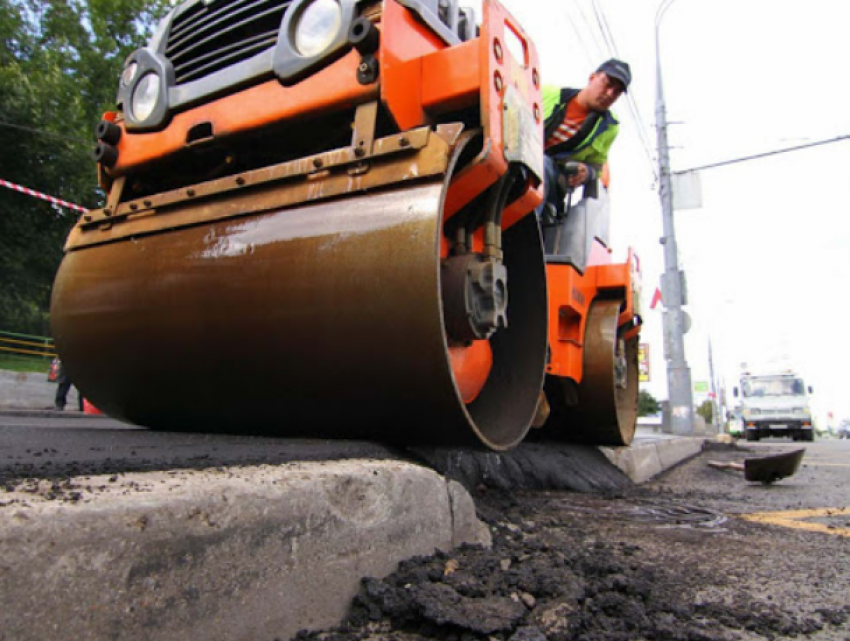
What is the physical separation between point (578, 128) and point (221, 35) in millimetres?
2007

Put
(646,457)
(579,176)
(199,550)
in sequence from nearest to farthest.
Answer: (199,550)
(579,176)
(646,457)

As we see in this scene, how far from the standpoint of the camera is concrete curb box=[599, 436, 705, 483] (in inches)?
170

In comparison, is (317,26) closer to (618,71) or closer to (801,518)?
(618,71)

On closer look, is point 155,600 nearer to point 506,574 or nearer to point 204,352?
point 506,574

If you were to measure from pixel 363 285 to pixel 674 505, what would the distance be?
2107 mm

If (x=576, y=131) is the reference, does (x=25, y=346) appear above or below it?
above

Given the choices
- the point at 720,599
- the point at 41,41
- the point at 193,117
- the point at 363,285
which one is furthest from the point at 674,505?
the point at 41,41

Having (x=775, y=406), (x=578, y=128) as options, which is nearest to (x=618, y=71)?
(x=578, y=128)

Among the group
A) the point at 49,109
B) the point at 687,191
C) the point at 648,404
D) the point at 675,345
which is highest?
the point at 49,109

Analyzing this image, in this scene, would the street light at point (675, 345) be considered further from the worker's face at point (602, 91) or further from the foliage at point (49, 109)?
the foliage at point (49, 109)

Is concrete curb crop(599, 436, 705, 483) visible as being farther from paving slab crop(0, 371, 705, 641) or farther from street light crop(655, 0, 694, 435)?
street light crop(655, 0, 694, 435)

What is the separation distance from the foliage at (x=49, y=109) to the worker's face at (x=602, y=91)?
12.0 m

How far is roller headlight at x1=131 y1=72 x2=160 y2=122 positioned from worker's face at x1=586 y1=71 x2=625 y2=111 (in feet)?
7.00

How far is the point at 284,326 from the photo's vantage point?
182 centimetres
